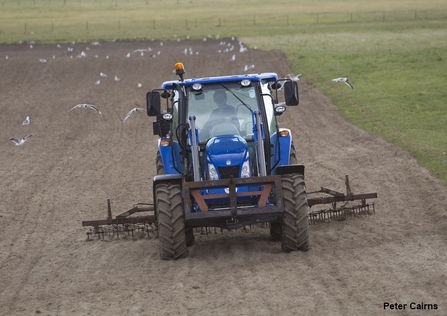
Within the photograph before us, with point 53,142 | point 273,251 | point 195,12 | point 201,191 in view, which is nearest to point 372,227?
point 273,251

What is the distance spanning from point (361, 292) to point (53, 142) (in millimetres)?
15057

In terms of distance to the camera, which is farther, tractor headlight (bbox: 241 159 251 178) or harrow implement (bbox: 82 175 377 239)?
harrow implement (bbox: 82 175 377 239)

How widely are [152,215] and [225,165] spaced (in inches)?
79.8

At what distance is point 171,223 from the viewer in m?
11.3

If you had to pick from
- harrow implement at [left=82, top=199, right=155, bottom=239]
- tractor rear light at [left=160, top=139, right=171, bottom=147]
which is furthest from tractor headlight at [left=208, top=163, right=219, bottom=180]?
harrow implement at [left=82, top=199, right=155, bottom=239]

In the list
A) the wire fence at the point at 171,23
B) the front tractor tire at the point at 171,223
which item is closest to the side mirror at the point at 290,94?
the front tractor tire at the point at 171,223

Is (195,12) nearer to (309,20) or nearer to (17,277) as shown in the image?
(309,20)

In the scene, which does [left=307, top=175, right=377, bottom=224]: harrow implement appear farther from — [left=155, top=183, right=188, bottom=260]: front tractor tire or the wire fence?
the wire fence

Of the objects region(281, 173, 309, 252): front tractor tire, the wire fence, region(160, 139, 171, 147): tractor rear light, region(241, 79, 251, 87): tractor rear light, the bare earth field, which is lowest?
the bare earth field

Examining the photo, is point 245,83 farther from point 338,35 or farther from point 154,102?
point 338,35

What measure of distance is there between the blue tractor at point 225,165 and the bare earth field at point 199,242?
0.48 meters

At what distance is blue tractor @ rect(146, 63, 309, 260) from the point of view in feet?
37.2

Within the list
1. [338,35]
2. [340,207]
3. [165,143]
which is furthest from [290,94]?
[338,35]

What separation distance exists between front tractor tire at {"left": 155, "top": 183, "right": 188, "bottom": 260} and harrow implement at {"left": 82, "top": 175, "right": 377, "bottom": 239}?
1.28 m
